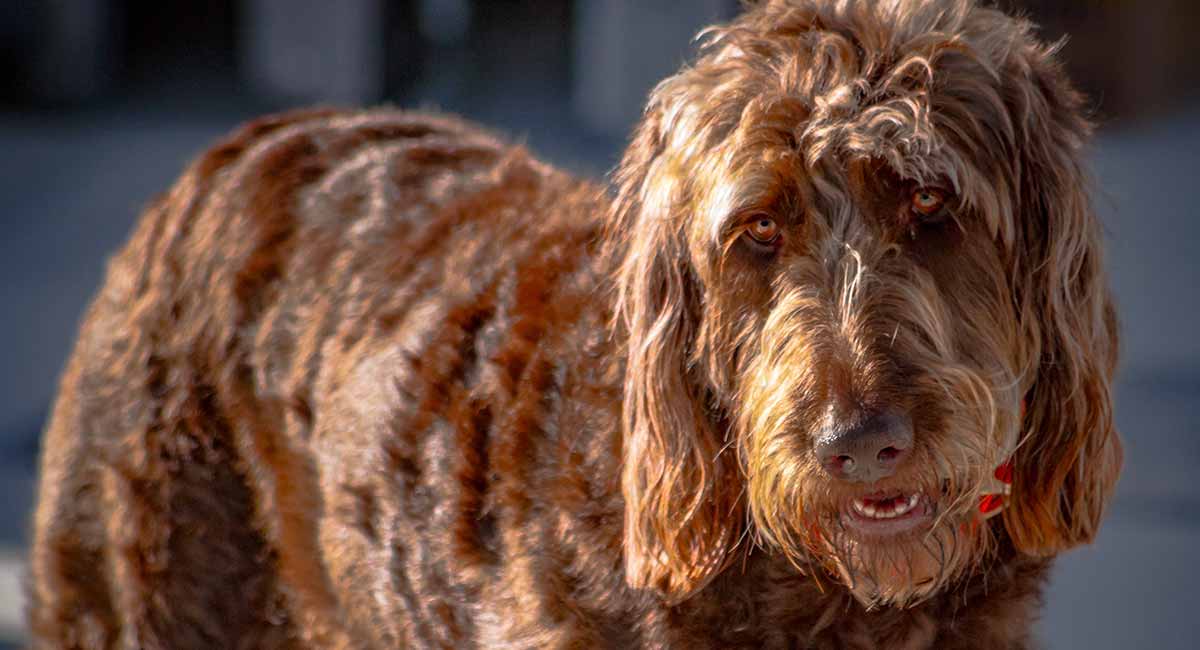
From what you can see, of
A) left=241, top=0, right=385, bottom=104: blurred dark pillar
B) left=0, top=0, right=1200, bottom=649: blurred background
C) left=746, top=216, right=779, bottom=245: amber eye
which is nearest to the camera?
left=746, top=216, right=779, bottom=245: amber eye

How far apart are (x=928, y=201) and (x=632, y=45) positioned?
35.3ft

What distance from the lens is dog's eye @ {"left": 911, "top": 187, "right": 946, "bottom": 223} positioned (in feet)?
7.89

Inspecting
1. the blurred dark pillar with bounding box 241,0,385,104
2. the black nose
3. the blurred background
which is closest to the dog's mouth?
the black nose

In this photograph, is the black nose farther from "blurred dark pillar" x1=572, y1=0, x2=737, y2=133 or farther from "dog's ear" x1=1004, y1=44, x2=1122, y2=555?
"blurred dark pillar" x1=572, y1=0, x2=737, y2=133

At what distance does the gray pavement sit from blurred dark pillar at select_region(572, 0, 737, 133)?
Result: 37 centimetres

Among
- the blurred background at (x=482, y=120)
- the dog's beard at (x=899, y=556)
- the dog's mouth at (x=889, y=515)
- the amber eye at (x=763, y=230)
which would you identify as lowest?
the dog's beard at (x=899, y=556)

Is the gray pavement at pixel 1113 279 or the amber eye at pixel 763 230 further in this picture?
the gray pavement at pixel 1113 279

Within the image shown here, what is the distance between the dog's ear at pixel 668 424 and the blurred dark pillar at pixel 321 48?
1127 centimetres

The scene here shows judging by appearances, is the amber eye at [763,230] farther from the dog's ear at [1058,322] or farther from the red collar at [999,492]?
the red collar at [999,492]

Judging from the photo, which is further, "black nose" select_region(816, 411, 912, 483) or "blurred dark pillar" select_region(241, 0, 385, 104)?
"blurred dark pillar" select_region(241, 0, 385, 104)

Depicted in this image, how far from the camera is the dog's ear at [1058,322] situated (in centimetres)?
248

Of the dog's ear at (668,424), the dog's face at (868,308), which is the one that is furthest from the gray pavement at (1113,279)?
the dog's ear at (668,424)

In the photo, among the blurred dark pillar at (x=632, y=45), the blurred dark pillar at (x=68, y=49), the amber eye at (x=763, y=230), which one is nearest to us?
the amber eye at (x=763, y=230)

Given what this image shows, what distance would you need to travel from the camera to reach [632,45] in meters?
13.0
